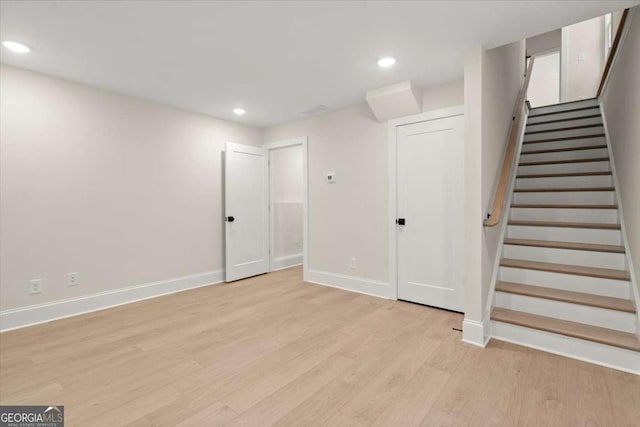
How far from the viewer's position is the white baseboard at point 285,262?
5073 millimetres

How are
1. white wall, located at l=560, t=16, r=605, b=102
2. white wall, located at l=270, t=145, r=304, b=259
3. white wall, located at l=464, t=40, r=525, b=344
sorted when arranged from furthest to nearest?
white wall, located at l=270, t=145, r=304, b=259 < white wall, located at l=560, t=16, r=605, b=102 < white wall, located at l=464, t=40, r=525, b=344

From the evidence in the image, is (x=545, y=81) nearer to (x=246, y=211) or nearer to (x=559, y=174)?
(x=559, y=174)

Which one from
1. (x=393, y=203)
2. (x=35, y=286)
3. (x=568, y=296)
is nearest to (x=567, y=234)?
(x=568, y=296)

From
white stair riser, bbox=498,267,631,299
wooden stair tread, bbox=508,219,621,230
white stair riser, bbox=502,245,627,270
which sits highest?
wooden stair tread, bbox=508,219,621,230

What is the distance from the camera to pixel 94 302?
3.16 m

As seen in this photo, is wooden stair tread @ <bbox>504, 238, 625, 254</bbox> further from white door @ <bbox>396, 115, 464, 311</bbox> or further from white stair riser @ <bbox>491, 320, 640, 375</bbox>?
white stair riser @ <bbox>491, 320, 640, 375</bbox>

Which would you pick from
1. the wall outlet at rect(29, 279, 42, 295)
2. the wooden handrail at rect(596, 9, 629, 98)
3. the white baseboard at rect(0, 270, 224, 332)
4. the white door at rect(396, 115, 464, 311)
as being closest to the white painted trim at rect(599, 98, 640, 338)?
the wooden handrail at rect(596, 9, 629, 98)

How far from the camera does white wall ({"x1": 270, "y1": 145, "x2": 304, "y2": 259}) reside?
521 centimetres

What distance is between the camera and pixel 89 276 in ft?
10.3

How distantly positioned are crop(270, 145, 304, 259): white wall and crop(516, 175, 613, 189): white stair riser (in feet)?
10.4

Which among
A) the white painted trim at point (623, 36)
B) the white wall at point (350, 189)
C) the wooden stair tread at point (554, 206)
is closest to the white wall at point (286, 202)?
the white wall at point (350, 189)

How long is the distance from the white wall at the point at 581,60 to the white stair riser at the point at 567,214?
142 inches

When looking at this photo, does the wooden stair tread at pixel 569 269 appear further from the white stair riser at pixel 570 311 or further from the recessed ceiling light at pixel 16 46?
the recessed ceiling light at pixel 16 46

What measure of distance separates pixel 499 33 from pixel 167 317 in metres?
3.84
